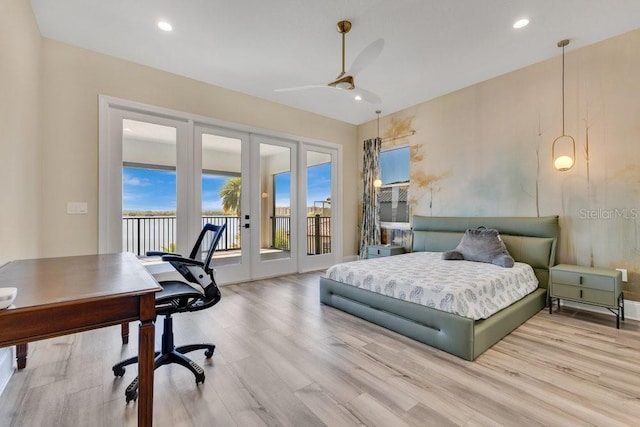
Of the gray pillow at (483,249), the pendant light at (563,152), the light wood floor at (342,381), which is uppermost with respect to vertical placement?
the pendant light at (563,152)

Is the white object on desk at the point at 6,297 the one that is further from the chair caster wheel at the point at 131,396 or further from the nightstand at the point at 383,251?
the nightstand at the point at 383,251

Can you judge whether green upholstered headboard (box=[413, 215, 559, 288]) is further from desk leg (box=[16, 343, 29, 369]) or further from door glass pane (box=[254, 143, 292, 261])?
desk leg (box=[16, 343, 29, 369])

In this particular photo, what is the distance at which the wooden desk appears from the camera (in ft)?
3.38

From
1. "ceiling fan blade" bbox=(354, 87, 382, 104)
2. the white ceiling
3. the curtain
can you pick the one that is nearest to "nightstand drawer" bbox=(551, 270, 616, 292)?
the white ceiling

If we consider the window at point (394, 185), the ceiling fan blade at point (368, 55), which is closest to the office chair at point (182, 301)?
the ceiling fan blade at point (368, 55)

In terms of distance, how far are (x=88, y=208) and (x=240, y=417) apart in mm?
3066

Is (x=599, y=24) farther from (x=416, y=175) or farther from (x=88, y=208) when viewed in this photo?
(x=88, y=208)

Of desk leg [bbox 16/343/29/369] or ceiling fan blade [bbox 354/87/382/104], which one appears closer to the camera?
desk leg [bbox 16/343/29/369]

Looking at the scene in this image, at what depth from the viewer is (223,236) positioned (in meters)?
4.38

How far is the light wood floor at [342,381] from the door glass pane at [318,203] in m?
2.78

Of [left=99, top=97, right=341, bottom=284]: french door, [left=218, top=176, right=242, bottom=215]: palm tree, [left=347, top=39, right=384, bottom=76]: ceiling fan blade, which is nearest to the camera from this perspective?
[left=347, top=39, right=384, bottom=76]: ceiling fan blade

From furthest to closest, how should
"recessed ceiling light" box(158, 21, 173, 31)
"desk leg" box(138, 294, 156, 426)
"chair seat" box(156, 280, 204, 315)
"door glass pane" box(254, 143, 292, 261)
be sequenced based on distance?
1. "door glass pane" box(254, 143, 292, 261)
2. "recessed ceiling light" box(158, 21, 173, 31)
3. "chair seat" box(156, 280, 204, 315)
4. "desk leg" box(138, 294, 156, 426)

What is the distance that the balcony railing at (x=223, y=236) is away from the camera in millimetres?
3598

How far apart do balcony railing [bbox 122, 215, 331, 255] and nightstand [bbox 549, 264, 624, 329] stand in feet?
11.7
